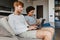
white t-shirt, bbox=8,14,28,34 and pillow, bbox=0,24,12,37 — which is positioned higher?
white t-shirt, bbox=8,14,28,34

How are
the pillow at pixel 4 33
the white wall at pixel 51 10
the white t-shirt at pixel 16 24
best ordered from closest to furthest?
the pillow at pixel 4 33 < the white t-shirt at pixel 16 24 < the white wall at pixel 51 10

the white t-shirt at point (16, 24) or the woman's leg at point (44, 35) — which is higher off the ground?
the white t-shirt at point (16, 24)

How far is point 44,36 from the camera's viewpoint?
204cm

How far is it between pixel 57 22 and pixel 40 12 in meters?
2.43

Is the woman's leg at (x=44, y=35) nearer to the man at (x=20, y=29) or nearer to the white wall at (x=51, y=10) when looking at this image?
the man at (x=20, y=29)

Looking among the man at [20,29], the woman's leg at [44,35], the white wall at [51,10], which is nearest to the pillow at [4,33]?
the man at [20,29]

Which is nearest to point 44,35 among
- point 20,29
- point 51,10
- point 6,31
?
point 20,29

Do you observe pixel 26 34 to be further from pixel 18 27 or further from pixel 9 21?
pixel 9 21

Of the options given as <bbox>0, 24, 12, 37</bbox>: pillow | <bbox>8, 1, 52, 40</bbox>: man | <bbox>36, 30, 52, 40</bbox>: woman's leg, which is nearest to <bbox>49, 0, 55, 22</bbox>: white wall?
<bbox>8, 1, 52, 40</bbox>: man

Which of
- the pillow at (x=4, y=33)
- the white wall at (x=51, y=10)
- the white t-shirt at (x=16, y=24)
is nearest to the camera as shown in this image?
the pillow at (x=4, y=33)

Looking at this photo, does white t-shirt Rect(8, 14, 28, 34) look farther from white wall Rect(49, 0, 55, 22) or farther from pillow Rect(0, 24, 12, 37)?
white wall Rect(49, 0, 55, 22)

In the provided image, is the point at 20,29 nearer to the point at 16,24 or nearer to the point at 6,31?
the point at 16,24

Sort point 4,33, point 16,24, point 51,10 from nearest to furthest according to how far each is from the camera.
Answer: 1. point 4,33
2. point 16,24
3. point 51,10

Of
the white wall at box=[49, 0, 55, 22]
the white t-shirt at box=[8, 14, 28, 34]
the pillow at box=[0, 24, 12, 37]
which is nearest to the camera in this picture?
the pillow at box=[0, 24, 12, 37]
